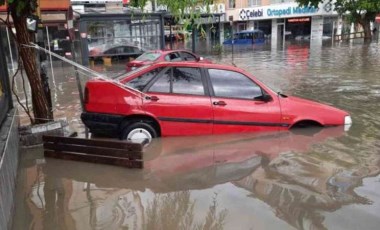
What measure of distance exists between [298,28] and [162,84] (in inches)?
1931

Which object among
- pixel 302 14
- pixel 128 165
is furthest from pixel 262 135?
pixel 302 14

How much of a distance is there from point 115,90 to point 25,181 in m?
2.21

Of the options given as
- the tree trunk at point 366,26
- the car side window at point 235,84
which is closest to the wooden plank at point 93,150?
the car side window at point 235,84

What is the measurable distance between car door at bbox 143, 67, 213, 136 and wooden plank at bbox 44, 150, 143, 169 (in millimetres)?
1305

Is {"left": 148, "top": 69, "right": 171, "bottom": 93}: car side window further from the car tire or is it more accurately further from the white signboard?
the white signboard

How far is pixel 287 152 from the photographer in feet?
22.7

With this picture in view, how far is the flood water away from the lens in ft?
15.0

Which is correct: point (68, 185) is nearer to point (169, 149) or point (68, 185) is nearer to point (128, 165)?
point (128, 165)

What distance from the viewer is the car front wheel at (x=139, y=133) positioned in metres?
7.39

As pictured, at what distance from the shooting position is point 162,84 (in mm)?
7461

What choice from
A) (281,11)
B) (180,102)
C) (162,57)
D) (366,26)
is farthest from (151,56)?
(281,11)

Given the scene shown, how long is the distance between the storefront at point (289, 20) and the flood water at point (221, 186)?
1720 inches

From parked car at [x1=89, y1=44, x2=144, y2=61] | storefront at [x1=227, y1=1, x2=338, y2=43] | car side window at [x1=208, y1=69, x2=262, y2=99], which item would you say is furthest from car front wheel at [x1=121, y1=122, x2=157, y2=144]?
storefront at [x1=227, y1=1, x2=338, y2=43]

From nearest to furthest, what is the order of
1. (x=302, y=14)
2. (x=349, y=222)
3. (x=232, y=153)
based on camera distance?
1. (x=349, y=222)
2. (x=232, y=153)
3. (x=302, y=14)
